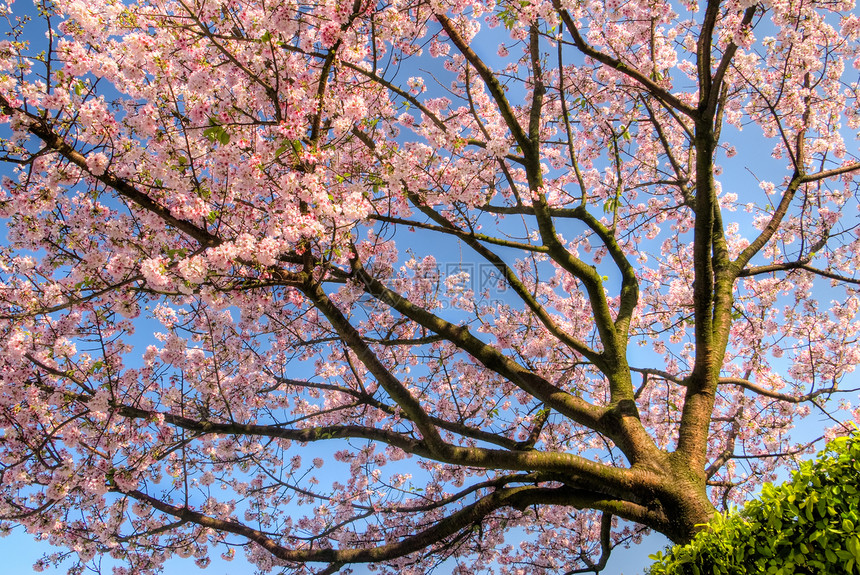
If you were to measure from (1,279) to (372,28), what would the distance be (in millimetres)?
4897

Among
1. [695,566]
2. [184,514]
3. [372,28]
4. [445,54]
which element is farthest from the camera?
[445,54]

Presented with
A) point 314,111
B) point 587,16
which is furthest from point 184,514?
point 587,16

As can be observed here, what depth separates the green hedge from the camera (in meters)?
1.97

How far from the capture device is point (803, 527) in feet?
6.95

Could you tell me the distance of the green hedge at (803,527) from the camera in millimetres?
1974

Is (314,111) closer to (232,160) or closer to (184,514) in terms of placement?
(232,160)

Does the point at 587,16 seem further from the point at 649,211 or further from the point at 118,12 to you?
the point at 118,12

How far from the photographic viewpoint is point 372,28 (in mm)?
4441

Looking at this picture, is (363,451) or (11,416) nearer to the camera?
(11,416)

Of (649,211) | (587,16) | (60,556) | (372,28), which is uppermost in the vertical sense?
(587,16)

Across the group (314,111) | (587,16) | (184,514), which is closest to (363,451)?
(184,514)

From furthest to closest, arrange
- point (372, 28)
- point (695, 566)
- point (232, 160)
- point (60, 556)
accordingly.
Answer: point (60, 556) → point (372, 28) → point (232, 160) → point (695, 566)

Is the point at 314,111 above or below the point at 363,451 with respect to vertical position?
above

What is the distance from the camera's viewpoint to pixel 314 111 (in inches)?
161
